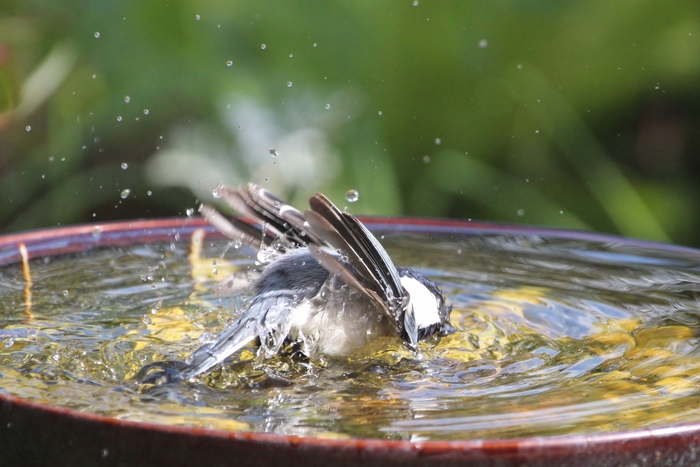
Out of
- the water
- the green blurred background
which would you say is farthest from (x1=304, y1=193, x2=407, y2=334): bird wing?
the green blurred background

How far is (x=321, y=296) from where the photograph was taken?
2.01m

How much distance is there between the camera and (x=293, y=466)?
1073 mm

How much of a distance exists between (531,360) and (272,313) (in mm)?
543

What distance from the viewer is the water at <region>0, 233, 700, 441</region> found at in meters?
1.32

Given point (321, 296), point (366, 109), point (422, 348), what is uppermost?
point (366, 109)

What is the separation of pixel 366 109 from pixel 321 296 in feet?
9.84

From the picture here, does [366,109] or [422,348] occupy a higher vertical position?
[366,109]

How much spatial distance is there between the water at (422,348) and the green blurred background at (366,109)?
1943 millimetres

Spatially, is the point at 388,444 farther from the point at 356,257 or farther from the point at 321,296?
the point at 321,296

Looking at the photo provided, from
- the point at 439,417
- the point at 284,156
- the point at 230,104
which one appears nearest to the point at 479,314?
the point at 439,417

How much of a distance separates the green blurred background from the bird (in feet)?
7.52

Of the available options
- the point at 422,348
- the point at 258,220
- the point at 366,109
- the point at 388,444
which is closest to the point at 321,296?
the point at 422,348

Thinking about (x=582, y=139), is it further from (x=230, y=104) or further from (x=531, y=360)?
(x=531, y=360)

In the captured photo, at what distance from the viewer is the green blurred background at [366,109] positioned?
15.2ft
